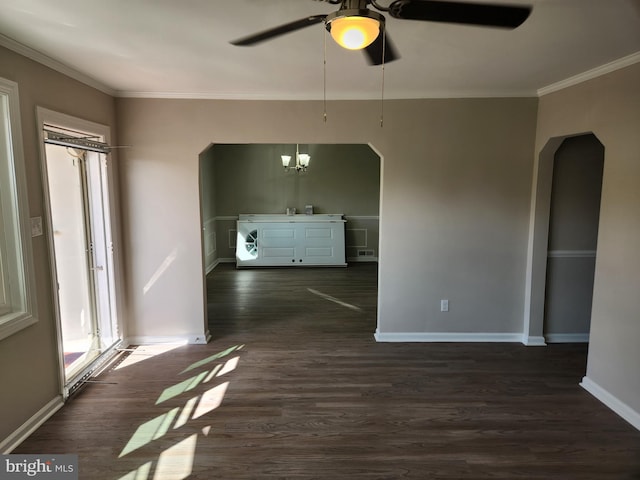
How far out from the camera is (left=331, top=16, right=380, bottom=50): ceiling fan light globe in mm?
1503

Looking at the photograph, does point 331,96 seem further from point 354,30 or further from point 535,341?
point 535,341

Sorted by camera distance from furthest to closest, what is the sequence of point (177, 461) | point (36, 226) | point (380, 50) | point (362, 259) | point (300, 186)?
1. point (362, 259)
2. point (300, 186)
3. point (36, 226)
4. point (177, 461)
5. point (380, 50)

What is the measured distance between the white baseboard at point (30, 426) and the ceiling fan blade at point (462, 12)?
3148 millimetres

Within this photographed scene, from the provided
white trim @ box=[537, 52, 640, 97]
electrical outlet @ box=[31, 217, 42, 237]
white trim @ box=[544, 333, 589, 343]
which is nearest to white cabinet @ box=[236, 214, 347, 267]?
white trim @ box=[544, 333, 589, 343]

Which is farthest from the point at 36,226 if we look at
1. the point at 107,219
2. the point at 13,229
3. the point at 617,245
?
the point at 617,245

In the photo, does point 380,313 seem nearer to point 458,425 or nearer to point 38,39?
point 458,425

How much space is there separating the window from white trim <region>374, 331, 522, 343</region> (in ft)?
10.1

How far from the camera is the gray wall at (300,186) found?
26.1ft

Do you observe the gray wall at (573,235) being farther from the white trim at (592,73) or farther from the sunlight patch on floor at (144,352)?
the sunlight patch on floor at (144,352)

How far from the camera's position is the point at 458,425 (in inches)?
107

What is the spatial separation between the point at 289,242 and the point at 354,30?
6197 mm

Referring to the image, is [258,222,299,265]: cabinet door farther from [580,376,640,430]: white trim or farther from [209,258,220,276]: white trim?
[580,376,640,430]: white trim

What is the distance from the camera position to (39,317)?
2689mm

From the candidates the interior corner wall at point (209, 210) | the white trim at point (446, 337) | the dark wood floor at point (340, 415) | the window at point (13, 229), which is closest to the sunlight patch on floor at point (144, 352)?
the dark wood floor at point (340, 415)
